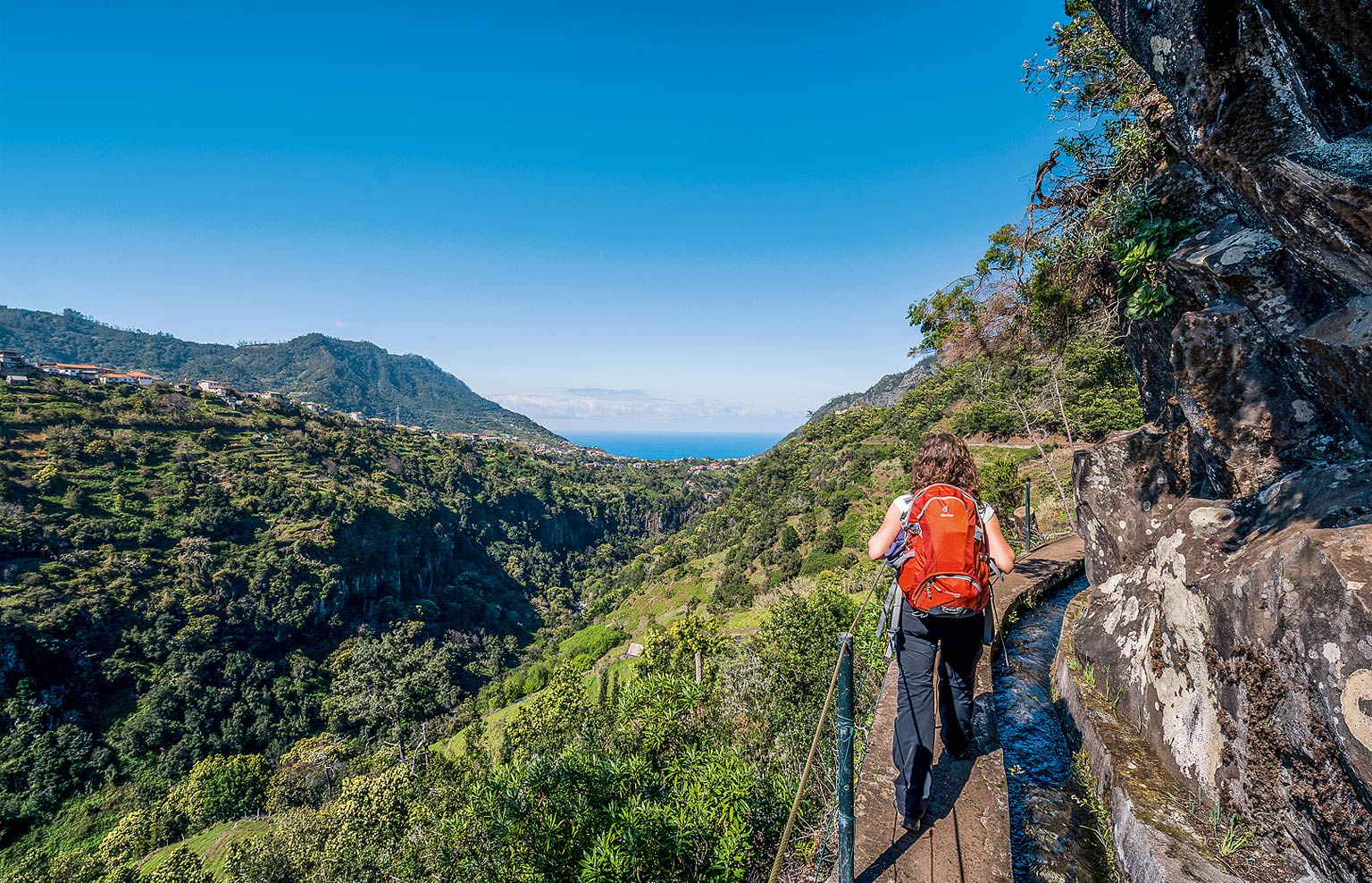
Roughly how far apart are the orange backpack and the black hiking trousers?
105mm

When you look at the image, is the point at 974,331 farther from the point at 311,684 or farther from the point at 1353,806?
the point at 311,684

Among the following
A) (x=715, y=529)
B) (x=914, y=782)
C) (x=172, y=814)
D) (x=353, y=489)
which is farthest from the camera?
(x=353, y=489)

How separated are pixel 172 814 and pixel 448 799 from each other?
3857 cm

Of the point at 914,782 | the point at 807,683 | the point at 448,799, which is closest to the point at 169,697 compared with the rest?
the point at 448,799

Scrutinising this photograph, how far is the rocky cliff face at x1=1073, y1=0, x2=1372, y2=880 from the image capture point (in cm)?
190

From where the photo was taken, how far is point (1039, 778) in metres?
3.25

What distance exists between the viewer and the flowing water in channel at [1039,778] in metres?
2.56

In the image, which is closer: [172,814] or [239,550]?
[172,814]

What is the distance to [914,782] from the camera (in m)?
2.41

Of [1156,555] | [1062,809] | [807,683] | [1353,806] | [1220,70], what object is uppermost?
[1220,70]

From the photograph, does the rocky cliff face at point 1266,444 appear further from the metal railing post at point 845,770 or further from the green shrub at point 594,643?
the green shrub at point 594,643

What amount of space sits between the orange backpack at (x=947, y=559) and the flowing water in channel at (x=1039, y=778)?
1.37 m

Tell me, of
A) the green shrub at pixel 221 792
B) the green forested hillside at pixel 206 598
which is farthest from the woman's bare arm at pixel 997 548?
the green shrub at pixel 221 792

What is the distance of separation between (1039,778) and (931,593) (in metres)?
2.05
